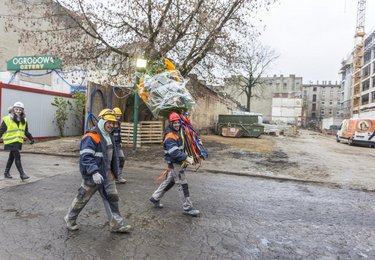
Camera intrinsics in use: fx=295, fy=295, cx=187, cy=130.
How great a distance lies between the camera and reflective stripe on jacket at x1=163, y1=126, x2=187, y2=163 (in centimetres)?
457

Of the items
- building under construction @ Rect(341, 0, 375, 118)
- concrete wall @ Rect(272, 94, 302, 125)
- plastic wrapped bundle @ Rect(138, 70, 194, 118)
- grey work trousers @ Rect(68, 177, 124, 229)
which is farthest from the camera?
concrete wall @ Rect(272, 94, 302, 125)

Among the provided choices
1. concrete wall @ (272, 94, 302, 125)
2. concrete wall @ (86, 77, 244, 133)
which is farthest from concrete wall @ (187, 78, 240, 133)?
concrete wall @ (272, 94, 302, 125)

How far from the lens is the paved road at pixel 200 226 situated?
3467 millimetres

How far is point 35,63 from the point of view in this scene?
15312 mm

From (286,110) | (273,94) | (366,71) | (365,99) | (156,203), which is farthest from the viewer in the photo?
(273,94)

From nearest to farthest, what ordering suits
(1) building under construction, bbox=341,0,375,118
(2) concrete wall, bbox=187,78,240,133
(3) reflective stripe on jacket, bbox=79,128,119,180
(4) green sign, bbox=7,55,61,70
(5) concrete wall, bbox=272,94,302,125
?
(3) reflective stripe on jacket, bbox=79,128,119,180
(4) green sign, bbox=7,55,61,70
(2) concrete wall, bbox=187,78,240,133
(1) building under construction, bbox=341,0,375,118
(5) concrete wall, bbox=272,94,302,125

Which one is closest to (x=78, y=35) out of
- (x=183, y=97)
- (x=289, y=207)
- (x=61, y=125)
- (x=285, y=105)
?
(x=61, y=125)

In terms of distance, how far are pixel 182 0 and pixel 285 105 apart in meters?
65.5

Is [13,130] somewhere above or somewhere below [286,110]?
below

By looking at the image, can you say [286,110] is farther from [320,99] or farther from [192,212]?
[192,212]

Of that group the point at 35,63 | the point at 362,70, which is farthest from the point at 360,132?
the point at 362,70

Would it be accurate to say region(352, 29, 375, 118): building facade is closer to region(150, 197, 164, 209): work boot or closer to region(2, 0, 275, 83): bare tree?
region(2, 0, 275, 83): bare tree

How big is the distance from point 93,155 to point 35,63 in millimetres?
13957

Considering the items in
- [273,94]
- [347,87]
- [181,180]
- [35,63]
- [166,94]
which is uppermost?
[347,87]
